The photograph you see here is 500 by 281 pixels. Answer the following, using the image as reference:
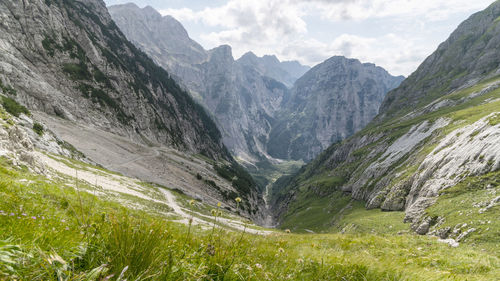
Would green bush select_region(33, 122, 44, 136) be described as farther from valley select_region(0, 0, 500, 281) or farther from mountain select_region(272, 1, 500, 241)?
mountain select_region(272, 1, 500, 241)

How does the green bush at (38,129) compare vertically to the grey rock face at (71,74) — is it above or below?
below

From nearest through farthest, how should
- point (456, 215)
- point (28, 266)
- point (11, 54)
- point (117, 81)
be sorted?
1. point (28, 266)
2. point (456, 215)
3. point (11, 54)
4. point (117, 81)

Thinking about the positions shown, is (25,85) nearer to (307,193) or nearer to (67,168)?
(67,168)

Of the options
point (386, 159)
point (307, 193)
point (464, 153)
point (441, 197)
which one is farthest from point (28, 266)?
point (307, 193)

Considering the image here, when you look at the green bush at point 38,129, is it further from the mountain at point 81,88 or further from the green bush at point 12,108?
the mountain at point 81,88

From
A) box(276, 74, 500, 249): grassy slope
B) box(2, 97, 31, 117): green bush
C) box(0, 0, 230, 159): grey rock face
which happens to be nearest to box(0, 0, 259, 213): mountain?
box(0, 0, 230, 159): grey rock face

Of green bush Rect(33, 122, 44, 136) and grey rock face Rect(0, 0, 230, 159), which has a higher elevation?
grey rock face Rect(0, 0, 230, 159)

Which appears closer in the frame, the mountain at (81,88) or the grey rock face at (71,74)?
the mountain at (81,88)

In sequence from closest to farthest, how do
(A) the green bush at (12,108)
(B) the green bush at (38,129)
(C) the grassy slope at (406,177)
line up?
(C) the grassy slope at (406,177) → (A) the green bush at (12,108) → (B) the green bush at (38,129)

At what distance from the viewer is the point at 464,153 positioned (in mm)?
39875

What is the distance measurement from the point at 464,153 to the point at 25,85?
112971 millimetres

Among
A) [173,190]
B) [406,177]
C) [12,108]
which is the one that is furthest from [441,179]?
[12,108]

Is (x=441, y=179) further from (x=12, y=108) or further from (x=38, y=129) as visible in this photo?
(x=12, y=108)

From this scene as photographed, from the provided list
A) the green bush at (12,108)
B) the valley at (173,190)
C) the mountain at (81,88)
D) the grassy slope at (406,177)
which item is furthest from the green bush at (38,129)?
the grassy slope at (406,177)
